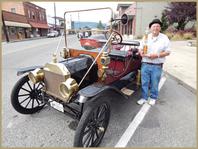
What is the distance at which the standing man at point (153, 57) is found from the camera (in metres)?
3.03

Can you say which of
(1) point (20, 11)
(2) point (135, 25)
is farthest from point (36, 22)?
(2) point (135, 25)

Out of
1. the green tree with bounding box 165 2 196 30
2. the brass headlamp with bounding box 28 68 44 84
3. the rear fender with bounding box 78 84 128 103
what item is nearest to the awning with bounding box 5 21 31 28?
the green tree with bounding box 165 2 196 30

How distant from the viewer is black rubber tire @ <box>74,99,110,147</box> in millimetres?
1924

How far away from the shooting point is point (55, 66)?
92.2 inches

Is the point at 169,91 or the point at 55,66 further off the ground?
the point at 55,66

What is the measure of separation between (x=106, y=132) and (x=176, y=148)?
1017 mm

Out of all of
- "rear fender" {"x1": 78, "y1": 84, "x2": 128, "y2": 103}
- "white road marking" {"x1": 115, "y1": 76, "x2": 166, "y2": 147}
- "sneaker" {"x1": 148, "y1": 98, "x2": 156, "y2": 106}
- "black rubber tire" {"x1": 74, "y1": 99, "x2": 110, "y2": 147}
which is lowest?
"white road marking" {"x1": 115, "y1": 76, "x2": 166, "y2": 147}

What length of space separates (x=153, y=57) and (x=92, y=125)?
68.1 inches

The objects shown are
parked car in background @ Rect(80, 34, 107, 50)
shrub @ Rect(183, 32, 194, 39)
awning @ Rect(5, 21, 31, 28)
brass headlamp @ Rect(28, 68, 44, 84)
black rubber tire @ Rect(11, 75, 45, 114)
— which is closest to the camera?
brass headlamp @ Rect(28, 68, 44, 84)

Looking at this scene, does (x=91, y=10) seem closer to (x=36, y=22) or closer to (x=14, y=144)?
(x=14, y=144)

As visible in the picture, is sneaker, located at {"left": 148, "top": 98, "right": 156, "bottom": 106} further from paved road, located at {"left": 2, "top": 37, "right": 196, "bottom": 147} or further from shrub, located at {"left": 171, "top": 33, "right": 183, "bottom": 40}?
shrub, located at {"left": 171, "top": 33, "right": 183, "bottom": 40}

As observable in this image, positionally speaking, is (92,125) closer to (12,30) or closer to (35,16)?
(12,30)

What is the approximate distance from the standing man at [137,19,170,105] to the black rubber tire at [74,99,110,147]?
1.38 meters

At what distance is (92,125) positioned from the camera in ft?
7.16
